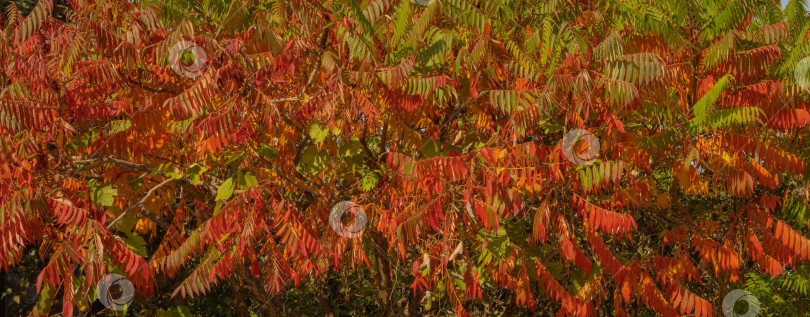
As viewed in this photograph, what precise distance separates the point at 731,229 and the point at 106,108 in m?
4.54

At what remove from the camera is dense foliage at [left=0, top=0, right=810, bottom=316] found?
156 inches

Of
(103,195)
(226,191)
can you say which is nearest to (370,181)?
(226,191)

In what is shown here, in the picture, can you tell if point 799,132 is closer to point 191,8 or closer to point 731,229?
point 731,229

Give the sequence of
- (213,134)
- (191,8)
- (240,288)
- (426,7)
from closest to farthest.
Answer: (213,134)
(426,7)
(191,8)
(240,288)

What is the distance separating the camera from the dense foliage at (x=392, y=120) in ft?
13.0

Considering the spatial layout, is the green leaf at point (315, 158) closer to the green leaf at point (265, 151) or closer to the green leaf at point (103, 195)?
the green leaf at point (265, 151)

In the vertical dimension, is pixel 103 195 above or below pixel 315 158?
below

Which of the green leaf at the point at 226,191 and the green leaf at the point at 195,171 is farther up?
the green leaf at the point at 195,171

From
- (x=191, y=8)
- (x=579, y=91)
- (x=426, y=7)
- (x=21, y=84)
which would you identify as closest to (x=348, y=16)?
(x=426, y=7)

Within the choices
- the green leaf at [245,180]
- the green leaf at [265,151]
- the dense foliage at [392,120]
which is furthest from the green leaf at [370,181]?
the green leaf at [245,180]

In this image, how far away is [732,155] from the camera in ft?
15.2

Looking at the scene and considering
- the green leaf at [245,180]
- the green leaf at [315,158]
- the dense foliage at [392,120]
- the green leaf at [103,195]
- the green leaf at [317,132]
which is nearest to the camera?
the dense foliage at [392,120]

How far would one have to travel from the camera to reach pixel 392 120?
507cm

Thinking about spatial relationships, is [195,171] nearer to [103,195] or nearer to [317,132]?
[103,195]
